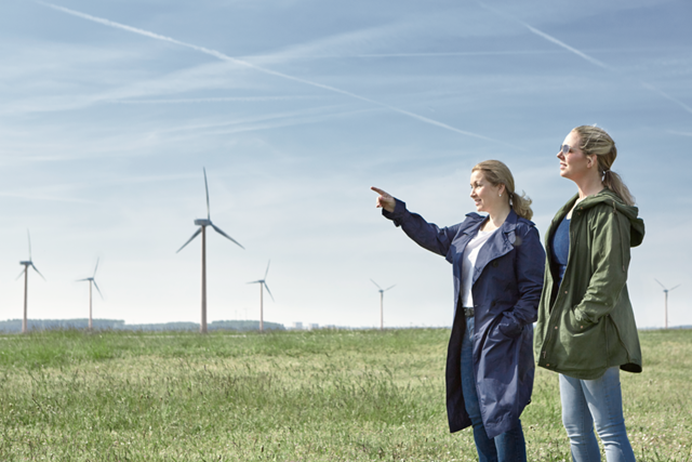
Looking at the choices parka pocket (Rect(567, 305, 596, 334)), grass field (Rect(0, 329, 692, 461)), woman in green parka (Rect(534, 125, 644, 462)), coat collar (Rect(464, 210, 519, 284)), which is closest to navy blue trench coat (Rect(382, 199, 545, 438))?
coat collar (Rect(464, 210, 519, 284))

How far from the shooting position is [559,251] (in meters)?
3.69

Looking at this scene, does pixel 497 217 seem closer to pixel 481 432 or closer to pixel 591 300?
pixel 591 300

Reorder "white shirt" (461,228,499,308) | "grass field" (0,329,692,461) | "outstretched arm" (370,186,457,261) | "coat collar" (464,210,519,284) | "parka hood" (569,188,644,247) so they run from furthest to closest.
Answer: "grass field" (0,329,692,461) → "outstretched arm" (370,186,457,261) → "white shirt" (461,228,499,308) → "coat collar" (464,210,519,284) → "parka hood" (569,188,644,247)

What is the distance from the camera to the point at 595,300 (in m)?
3.33

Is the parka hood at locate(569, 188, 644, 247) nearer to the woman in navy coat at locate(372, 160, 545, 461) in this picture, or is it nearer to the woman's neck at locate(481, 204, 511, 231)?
the woman in navy coat at locate(372, 160, 545, 461)

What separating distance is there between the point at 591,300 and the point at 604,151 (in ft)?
3.05

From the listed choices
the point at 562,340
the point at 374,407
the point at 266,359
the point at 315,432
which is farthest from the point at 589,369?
the point at 266,359

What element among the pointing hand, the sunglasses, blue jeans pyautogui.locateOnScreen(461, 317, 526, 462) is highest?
the sunglasses

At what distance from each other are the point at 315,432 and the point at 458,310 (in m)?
3.33

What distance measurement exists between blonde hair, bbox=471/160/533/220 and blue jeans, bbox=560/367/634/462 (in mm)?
1247

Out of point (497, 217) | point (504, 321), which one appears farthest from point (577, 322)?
point (497, 217)

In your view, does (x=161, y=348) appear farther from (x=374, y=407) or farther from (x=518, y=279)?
(x=518, y=279)

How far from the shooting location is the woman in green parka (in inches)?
133

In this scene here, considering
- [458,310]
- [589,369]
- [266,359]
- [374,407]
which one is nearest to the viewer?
[589,369]
